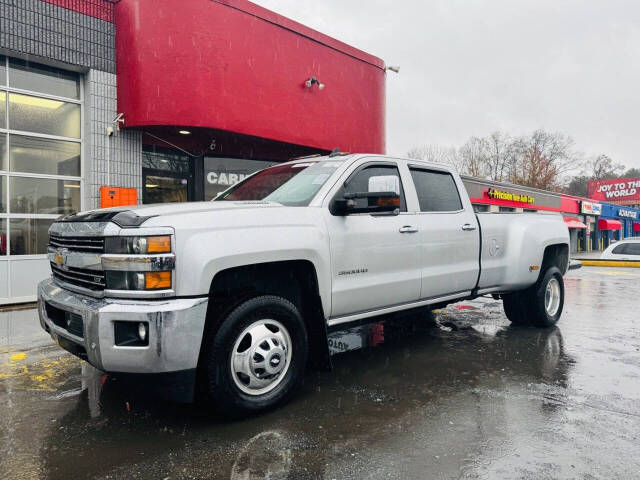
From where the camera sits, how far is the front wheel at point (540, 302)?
6133 mm

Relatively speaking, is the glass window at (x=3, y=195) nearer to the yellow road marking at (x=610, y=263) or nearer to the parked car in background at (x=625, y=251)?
the yellow road marking at (x=610, y=263)

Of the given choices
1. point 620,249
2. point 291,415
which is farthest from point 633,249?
point 291,415

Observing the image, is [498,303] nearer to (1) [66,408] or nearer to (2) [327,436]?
(2) [327,436]

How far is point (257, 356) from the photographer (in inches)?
130

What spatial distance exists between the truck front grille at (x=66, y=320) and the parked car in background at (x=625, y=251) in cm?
1894

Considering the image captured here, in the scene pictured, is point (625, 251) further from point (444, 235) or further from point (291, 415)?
point (291, 415)

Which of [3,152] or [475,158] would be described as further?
[475,158]

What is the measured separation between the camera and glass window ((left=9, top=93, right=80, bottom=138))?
27.8 feet

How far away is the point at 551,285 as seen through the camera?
20.9ft

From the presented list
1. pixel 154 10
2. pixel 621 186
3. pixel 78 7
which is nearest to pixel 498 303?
pixel 154 10

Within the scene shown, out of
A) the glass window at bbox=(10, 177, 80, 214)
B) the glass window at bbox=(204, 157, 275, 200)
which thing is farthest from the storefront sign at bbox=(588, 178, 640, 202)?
the glass window at bbox=(10, 177, 80, 214)

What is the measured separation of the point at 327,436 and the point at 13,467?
1.79m

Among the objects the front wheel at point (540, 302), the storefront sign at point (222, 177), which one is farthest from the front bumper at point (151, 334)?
the storefront sign at point (222, 177)

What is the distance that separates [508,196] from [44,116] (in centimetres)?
2555
